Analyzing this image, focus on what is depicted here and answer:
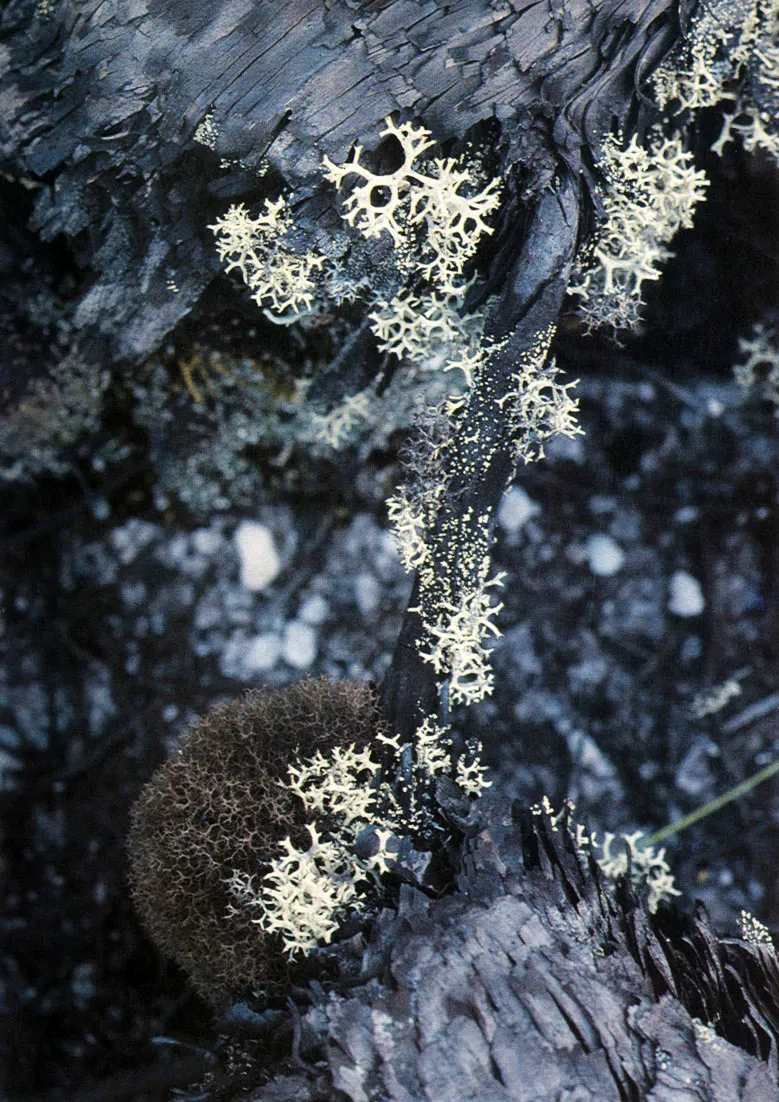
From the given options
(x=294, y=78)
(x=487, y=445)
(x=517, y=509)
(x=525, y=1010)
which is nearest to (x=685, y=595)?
(x=517, y=509)

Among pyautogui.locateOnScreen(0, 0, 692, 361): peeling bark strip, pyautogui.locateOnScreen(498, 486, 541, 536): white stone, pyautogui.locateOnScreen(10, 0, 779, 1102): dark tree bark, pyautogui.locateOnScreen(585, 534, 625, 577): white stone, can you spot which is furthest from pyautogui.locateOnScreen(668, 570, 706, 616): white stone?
pyautogui.locateOnScreen(0, 0, 692, 361): peeling bark strip

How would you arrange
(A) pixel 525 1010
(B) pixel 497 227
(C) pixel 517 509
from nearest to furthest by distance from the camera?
(A) pixel 525 1010, (B) pixel 497 227, (C) pixel 517 509

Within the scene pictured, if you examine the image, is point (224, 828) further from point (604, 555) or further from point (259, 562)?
point (604, 555)

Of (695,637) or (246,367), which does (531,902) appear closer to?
(695,637)

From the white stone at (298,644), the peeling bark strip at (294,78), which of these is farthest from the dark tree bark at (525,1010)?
the peeling bark strip at (294,78)

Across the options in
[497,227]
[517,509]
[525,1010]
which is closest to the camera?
[525,1010]

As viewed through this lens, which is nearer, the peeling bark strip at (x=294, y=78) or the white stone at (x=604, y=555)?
the peeling bark strip at (x=294, y=78)

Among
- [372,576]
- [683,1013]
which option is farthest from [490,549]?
[683,1013]

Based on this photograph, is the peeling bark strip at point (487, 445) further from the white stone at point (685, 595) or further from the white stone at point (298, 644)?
the white stone at point (685, 595)
